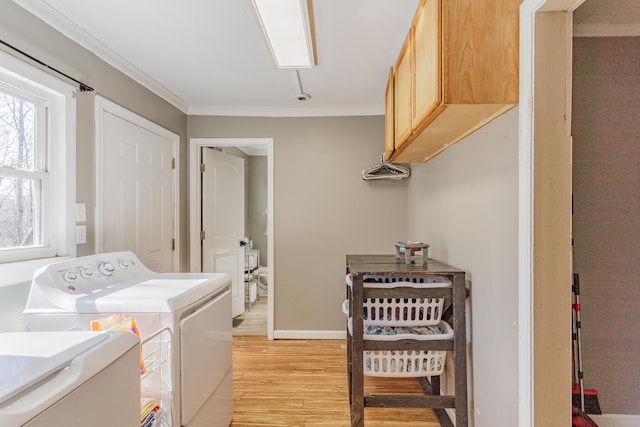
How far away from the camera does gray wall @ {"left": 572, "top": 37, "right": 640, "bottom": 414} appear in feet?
5.19

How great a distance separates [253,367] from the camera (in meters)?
2.54

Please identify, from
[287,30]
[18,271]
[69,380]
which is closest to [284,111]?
[287,30]

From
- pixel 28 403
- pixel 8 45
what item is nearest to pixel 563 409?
pixel 28 403

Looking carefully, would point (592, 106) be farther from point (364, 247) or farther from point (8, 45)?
point (8, 45)

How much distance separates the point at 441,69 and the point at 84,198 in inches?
79.6

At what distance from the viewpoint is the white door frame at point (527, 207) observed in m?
1.12

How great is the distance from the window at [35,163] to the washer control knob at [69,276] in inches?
12.1

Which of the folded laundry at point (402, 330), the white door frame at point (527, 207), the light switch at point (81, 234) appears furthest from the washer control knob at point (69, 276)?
the white door frame at point (527, 207)

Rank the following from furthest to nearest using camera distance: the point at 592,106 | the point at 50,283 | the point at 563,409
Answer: the point at 592,106 → the point at 50,283 → the point at 563,409

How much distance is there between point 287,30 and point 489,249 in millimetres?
1513

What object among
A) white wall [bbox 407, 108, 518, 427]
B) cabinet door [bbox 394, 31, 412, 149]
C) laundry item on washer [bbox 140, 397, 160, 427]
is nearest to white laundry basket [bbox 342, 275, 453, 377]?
white wall [bbox 407, 108, 518, 427]

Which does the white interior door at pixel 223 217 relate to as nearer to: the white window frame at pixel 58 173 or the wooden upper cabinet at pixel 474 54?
the white window frame at pixel 58 173

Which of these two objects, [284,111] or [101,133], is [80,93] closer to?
[101,133]

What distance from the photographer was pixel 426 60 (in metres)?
1.36
